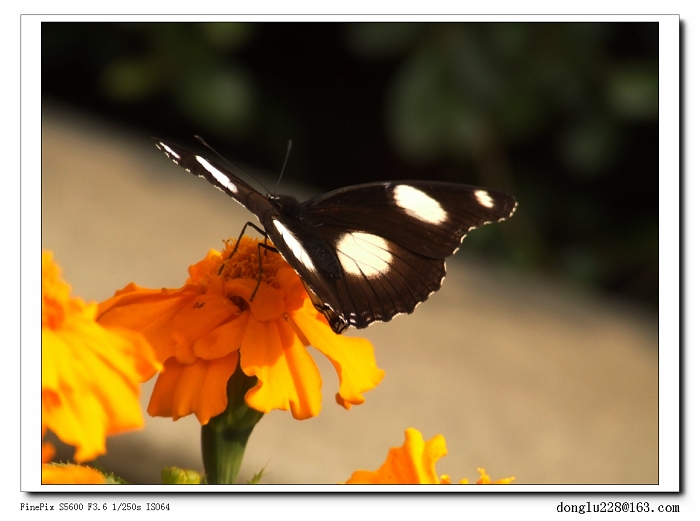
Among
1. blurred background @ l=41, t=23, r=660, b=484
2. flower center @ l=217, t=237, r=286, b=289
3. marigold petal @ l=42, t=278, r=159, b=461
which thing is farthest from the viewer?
blurred background @ l=41, t=23, r=660, b=484

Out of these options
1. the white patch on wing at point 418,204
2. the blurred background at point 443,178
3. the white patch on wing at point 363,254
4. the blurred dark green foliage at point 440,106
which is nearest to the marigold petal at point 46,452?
the white patch on wing at point 363,254

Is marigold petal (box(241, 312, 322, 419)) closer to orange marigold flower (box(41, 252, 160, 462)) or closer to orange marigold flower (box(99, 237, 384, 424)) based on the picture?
orange marigold flower (box(99, 237, 384, 424))

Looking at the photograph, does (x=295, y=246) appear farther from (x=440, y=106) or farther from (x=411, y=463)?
(x=440, y=106)

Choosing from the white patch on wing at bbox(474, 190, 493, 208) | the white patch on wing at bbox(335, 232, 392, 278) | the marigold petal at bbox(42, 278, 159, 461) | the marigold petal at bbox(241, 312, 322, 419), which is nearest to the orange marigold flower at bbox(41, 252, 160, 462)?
the marigold petal at bbox(42, 278, 159, 461)

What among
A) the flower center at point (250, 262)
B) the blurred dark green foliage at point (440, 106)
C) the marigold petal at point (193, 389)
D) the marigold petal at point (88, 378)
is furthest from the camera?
the blurred dark green foliage at point (440, 106)

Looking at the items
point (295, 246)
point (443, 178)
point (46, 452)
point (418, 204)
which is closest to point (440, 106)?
point (443, 178)

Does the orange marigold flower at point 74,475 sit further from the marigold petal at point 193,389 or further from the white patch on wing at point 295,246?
the white patch on wing at point 295,246
